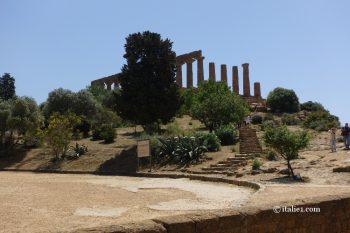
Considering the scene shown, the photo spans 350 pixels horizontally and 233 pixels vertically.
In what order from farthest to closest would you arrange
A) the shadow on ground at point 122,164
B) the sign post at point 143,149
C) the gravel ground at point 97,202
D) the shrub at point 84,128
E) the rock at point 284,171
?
the shrub at point 84,128 < the shadow on ground at point 122,164 < the sign post at point 143,149 < the rock at point 284,171 < the gravel ground at point 97,202

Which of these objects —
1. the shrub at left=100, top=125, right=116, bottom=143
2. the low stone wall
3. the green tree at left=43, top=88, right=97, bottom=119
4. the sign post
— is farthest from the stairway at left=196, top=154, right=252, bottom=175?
the green tree at left=43, top=88, right=97, bottom=119

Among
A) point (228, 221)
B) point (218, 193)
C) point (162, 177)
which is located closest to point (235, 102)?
point (162, 177)

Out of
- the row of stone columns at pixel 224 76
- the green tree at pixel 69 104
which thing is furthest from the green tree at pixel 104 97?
the row of stone columns at pixel 224 76

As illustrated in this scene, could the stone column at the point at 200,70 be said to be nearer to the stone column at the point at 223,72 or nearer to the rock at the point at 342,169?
the stone column at the point at 223,72

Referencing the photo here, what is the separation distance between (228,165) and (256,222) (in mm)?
19045

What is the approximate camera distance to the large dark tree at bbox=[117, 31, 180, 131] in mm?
33594

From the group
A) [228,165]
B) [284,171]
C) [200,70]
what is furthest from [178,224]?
[200,70]

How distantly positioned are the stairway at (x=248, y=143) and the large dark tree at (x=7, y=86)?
108 ft

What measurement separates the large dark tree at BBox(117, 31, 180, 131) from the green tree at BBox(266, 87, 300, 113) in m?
23.3

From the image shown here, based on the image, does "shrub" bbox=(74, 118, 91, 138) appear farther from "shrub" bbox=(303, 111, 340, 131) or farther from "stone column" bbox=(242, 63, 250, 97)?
"stone column" bbox=(242, 63, 250, 97)

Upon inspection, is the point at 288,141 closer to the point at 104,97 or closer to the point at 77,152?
the point at 77,152

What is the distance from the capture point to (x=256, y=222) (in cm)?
670

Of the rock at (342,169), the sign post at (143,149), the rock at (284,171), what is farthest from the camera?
the sign post at (143,149)

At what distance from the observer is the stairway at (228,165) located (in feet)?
81.0
